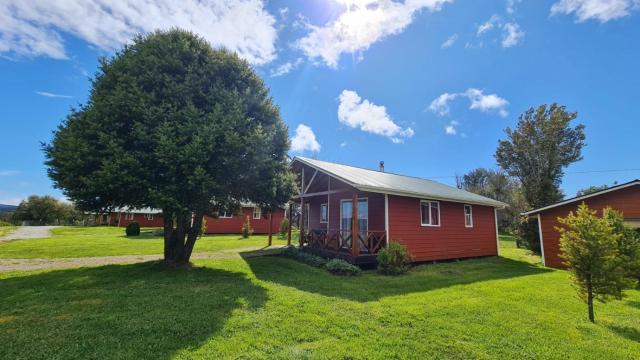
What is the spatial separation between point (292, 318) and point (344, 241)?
261 inches

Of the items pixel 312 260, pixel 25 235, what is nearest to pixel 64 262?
pixel 312 260

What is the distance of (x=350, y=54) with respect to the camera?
1387 centimetres

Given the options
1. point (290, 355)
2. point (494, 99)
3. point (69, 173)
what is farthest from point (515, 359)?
point (494, 99)

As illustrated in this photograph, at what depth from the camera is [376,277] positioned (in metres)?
9.53

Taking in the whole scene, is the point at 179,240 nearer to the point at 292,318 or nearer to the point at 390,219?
the point at 292,318

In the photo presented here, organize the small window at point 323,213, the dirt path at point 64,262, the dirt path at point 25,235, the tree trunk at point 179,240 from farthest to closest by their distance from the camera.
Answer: the dirt path at point 25,235
the small window at point 323,213
the tree trunk at point 179,240
the dirt path at point 64,262

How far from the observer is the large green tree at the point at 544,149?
24875 mm

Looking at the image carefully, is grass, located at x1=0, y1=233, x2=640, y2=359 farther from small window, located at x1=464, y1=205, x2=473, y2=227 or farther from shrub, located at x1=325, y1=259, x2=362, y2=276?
small window, located at x1=464, y1=205, x2=473, y2=227

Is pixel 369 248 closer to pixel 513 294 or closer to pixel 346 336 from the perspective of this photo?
pixel 513 294

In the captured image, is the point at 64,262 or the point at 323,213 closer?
the point at 64,262

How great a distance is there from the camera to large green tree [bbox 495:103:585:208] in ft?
81.6

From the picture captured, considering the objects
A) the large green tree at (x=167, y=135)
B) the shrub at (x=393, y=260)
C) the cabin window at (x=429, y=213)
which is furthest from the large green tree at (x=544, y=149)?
the large green tree at (x=167, y=135)

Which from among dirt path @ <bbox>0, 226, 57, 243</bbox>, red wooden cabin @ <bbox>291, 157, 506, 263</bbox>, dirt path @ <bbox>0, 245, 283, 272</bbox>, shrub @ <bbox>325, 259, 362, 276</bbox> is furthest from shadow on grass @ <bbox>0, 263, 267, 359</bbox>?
dirt path @ <bbox>0, 226, 57, 243</bbox>

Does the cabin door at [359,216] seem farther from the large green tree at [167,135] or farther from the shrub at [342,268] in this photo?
the large green tree at [167,135]
